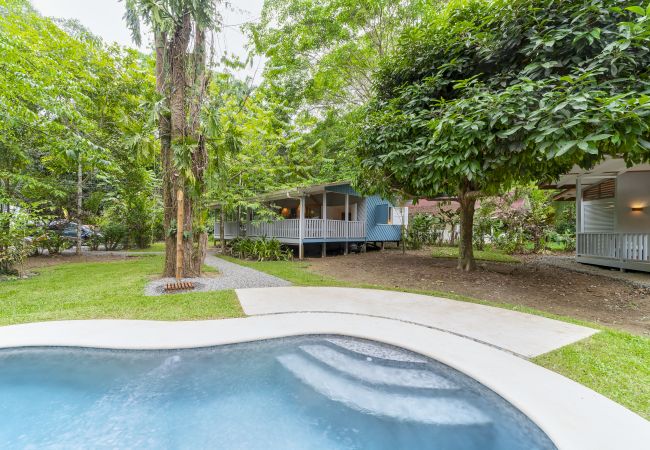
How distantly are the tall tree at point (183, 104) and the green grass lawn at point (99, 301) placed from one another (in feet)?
5.61

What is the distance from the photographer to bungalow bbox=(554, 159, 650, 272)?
8.51 meters

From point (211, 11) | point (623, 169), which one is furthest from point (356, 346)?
point (623, 169)

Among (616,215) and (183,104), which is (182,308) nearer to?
(183,104)

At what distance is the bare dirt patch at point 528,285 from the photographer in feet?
18.6

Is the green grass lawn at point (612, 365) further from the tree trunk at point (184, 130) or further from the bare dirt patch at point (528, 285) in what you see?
the tree trunk at point (184, 130)

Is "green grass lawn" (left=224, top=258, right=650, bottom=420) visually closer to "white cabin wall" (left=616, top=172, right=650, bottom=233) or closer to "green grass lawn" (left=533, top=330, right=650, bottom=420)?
"green grass lawn" (left=533, top=330, right=650, bottom=420)

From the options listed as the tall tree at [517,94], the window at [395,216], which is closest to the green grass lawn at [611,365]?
the tall tree at [517,94]

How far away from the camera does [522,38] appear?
5.83m

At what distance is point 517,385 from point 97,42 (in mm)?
16986

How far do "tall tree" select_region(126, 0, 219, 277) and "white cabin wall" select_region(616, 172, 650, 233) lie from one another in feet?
45.0

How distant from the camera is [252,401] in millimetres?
3199

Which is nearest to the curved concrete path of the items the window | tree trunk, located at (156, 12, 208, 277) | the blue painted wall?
tree trunk, located at (156, 12, 208, 277)

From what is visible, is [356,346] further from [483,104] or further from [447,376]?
[483,104]

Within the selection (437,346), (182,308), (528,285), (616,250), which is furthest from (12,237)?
(616,250)
